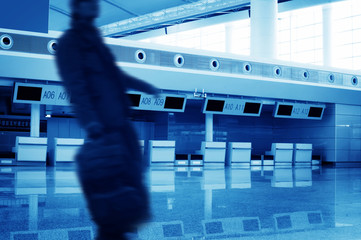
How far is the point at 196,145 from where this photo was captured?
83.8 ft

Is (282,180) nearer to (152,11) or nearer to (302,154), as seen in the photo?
(302,154)

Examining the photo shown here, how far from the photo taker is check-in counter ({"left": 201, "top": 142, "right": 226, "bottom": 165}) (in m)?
20.9

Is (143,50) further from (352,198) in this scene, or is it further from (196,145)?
(352,198)

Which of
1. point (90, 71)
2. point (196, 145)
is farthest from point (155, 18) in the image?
point (90, 71)

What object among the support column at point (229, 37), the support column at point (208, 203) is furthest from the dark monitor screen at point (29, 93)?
the support column at point (229, 37)

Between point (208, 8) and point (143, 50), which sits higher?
point (208, 8)

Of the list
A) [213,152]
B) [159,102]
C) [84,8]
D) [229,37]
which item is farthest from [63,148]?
[229,37]

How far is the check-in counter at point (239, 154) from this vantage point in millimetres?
21750

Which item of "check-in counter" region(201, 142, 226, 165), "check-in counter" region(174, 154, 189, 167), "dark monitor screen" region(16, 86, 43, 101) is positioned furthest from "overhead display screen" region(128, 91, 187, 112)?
"dark monitor screen" region(16, 86, 43, 101)

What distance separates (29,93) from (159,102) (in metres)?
5.82

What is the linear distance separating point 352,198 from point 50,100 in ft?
42.8

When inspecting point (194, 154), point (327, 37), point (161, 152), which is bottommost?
point (194, 154)

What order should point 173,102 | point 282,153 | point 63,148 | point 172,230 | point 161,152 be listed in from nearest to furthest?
point 172,230
point 63,148
point 173,102
point 161,152
point 282,153

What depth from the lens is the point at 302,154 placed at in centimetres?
2377
